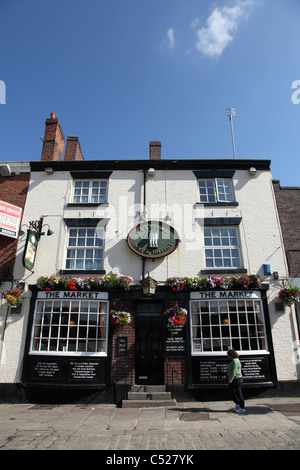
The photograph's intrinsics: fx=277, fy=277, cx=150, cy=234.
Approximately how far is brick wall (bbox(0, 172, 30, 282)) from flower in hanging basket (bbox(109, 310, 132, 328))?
13.5 feet

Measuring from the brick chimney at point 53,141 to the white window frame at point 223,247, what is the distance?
24.6ft

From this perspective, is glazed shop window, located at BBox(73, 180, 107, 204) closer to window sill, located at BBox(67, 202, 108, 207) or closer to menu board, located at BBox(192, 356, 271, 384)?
window sill, located at BBox(67, 202, 108, 207)

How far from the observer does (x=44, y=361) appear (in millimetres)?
9086

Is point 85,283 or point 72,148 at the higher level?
point 72,148

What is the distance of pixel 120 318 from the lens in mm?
8930

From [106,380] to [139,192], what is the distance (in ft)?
22.7

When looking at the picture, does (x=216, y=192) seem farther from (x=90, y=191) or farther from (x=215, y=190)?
(x=90, y=191)

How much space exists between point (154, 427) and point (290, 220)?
8665 millimetres

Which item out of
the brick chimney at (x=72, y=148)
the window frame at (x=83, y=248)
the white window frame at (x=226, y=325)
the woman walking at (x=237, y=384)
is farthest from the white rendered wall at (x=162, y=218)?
the woman walking at (x=237, y=384)

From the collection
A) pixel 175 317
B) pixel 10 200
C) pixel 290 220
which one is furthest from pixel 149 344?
pixel 10 200

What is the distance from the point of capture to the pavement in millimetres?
5137
